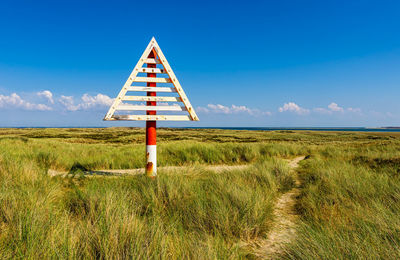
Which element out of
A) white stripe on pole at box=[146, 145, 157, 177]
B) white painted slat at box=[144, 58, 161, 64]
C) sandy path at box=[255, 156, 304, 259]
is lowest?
sandy path at box=[255, 156, 304, 259]

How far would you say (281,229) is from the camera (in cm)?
326

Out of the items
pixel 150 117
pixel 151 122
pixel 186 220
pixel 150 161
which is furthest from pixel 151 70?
pixel 186 220

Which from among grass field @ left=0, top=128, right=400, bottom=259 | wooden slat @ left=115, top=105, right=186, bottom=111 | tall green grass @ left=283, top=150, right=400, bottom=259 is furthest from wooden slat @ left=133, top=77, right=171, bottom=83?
tall green grass @ left=283, top=150, right=400, bottom=259

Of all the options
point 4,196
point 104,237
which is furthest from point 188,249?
point 4,196

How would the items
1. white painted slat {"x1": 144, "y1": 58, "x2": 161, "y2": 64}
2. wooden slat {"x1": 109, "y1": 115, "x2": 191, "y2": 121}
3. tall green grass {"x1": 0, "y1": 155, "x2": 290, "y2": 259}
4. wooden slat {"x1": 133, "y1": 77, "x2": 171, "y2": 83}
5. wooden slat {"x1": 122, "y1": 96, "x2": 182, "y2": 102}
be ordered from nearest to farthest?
tall green grass {"x1": 0, "y1": 155, "x2": 290, "y2": 259} < wooden slat {"x1": 109, "y1": 115, "x2": 191, "y2": 121} < wooden slat {"x1": 122, "y1": 96, "x2": 182, "y2": 102} < wooden slat {"x1": 133, "y1": 77, "x2": 171, "y2": 83} < white painted slat {"x1": 144, "y1": 58, "x2": 161, "y2": 64}

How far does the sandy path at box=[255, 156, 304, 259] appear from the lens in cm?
260

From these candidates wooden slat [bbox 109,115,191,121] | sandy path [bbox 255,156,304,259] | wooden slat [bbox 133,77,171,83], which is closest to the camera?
sandy path [bbox 255,156,304,259]

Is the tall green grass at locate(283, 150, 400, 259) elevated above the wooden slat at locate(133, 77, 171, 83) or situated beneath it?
situated beneath

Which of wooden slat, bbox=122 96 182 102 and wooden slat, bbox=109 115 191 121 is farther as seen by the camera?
wooden slat, bbox=122 96 182 102

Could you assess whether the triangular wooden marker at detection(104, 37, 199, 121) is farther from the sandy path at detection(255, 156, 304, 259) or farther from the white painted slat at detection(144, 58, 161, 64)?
the sandy path at detection(255, 156, 304, 259)

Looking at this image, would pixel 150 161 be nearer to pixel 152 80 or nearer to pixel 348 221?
pixel 152 80

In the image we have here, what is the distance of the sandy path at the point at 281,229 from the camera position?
8.53 ft

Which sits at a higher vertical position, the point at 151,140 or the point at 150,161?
the point at 151,140

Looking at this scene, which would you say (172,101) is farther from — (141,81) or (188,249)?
(188,249)
